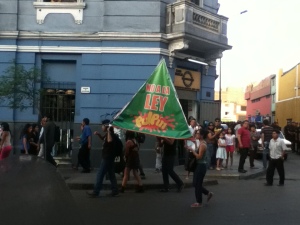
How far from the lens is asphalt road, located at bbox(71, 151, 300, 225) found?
896 centimetres

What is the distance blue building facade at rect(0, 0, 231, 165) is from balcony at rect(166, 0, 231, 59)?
0.03 metres

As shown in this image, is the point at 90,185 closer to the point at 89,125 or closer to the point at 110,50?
the point at 89,125

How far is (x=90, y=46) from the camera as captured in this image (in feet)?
55.2

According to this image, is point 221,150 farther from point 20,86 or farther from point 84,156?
point 20,86

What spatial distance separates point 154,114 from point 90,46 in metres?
7.55

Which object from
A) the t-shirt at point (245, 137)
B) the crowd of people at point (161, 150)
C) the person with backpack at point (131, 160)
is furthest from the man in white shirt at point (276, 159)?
the person with backpack at point (131, 160)

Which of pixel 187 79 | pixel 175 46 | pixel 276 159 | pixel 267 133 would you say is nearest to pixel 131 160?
pixel 276 159

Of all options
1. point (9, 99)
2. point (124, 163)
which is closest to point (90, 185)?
point (124, 163)

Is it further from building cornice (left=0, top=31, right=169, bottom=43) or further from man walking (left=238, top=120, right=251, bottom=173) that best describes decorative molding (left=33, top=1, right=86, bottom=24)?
man walking (left=238, top=120, right=251, bottom=173)

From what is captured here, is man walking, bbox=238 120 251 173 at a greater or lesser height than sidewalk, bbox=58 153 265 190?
greater

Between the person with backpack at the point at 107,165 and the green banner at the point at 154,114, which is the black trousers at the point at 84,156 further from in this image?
the green banner at the point at 154,114

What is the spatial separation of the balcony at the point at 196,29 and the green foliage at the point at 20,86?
455cm

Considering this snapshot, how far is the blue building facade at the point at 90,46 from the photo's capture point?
1662 centimetres

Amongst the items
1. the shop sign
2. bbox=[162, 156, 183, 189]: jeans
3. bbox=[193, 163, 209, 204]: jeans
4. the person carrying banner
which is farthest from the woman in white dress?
bbox=[193, 163, 209, 204]: jeans
